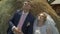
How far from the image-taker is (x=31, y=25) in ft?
8.70

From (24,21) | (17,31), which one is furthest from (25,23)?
(17,31)

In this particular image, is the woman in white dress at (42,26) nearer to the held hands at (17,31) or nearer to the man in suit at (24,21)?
the man in suit at (24,21)

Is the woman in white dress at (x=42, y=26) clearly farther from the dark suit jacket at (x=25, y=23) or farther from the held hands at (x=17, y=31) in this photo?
the held hands at (x=17, y=31)

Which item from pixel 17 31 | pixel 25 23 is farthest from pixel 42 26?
pixel 17 31

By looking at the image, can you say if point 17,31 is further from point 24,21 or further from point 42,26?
point 42,26

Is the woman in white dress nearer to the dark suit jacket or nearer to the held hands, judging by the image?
the dark suit jacket

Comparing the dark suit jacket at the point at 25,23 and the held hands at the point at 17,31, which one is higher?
the dark suit jacket at the point at 25,23

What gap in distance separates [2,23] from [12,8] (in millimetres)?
311

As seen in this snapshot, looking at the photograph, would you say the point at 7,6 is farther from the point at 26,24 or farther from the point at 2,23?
the point at 26,24

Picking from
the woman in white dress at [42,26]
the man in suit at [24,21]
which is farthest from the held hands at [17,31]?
the woman in white dress at [42,26]

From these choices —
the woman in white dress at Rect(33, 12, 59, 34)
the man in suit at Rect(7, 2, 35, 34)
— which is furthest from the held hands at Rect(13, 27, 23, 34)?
the woman in white dress at Rect(33, 12, 59, 34)

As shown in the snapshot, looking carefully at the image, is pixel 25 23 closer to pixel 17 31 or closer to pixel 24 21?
pixel 24 21

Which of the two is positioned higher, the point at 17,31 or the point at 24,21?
the point at 24,21

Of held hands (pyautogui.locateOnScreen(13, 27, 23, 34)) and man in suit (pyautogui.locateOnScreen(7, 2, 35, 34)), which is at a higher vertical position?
man in suit (pyautogui.locateOnScreen(7, 2, 35, 34))
